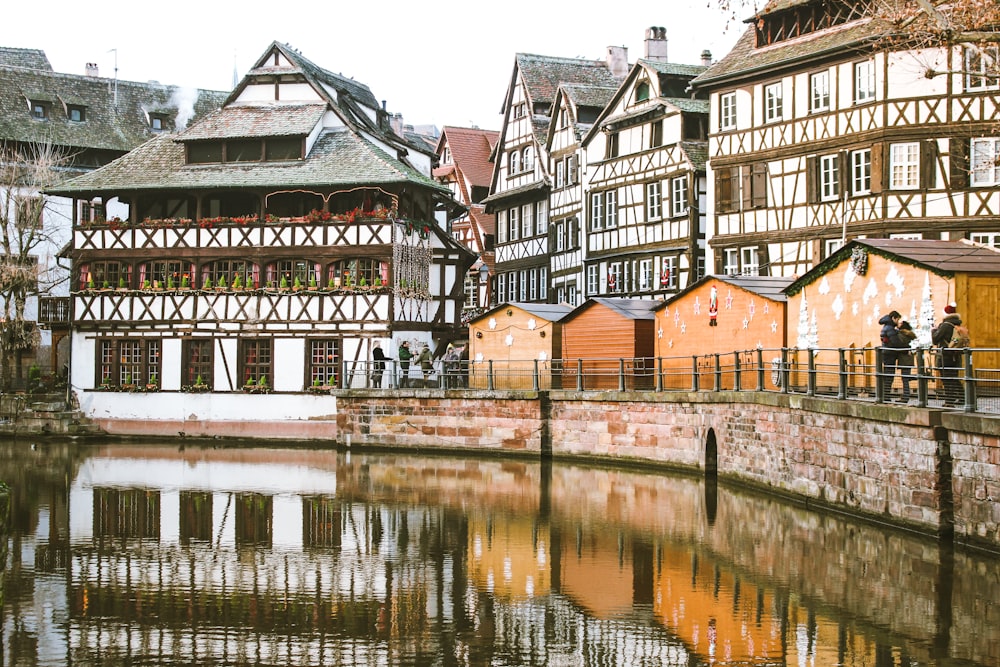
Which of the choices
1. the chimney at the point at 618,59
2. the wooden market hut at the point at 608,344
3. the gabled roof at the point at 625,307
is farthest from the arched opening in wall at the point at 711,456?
the chimney at the point at 618,59

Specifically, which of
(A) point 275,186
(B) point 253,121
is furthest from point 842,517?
(B) point 253,121

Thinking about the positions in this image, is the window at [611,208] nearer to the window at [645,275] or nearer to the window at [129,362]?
the window at [645,275]

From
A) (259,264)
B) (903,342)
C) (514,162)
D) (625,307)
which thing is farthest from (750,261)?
(903,342)

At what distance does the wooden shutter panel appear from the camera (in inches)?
1446

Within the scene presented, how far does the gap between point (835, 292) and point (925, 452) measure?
8.76 metres

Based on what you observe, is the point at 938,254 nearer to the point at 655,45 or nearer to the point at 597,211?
the point at 597,211

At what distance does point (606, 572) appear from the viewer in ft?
62.5

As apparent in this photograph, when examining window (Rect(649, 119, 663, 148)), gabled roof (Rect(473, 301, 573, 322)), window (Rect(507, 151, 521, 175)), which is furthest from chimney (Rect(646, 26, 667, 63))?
gabled roof (Rect(473, 301, 573, 322))

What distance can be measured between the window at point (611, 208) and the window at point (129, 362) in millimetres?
16045

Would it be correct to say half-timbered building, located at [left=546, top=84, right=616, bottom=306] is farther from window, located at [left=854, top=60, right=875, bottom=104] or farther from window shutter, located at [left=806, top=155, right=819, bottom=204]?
window, located at [left=854, top=60, right=875, bottom=104]

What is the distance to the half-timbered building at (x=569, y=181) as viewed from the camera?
5084 cm

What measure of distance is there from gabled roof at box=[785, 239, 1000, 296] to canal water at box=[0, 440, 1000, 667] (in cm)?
490

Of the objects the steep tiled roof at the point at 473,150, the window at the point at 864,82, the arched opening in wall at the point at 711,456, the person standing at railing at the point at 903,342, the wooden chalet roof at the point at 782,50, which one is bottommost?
the arched opening in wall at the point at 711,456

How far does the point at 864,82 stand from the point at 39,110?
3670 cm
